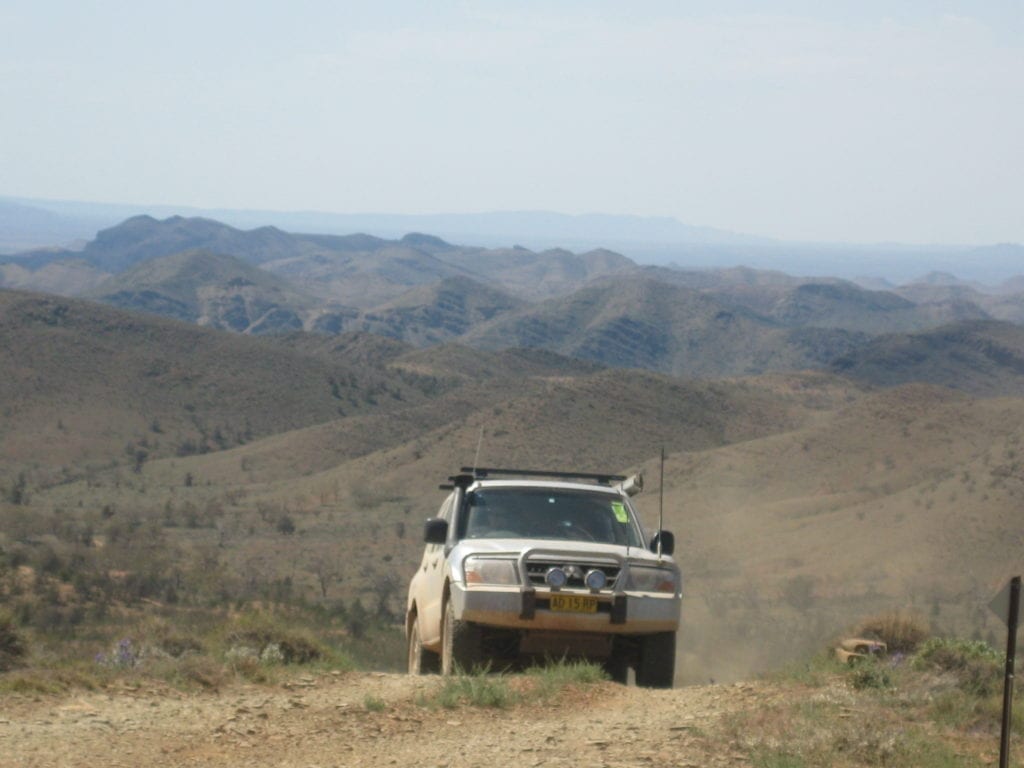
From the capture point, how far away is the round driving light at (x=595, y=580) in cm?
942

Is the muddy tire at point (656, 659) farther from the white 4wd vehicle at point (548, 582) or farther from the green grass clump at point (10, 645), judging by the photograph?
the green grass clump at point (10, 645)

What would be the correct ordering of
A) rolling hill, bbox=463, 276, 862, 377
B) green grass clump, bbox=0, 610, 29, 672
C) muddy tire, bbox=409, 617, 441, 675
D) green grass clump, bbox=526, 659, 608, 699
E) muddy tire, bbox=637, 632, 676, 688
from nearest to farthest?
green grass clump, bbox=526, 659, 608, 699
green grass clump, bbox=0, 610, 29, 672
muddy tire, bbox=637, 632, 676, 688
muddy tire, bbox=409, 617, 441, 675
rolling hill, bbox=463, 276, 862, 377

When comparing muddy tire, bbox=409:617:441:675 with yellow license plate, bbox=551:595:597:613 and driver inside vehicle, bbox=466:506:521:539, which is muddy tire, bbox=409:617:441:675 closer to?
driver inside vehicle, bbox=466:506:521:539

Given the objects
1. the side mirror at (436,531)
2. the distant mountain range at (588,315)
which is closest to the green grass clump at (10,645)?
the side mirror at (436,531)

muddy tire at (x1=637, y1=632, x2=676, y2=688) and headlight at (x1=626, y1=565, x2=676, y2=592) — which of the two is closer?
headlight at (x1=626, y1=565, x2=676, y2=592)

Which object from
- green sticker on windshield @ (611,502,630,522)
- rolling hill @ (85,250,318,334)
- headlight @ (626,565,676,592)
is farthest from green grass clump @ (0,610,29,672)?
rolling hill @ (85,250,318,334)

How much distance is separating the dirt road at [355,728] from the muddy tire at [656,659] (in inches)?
39.2

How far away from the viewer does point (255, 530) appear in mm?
39906

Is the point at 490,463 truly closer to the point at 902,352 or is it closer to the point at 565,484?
the point at 565,484

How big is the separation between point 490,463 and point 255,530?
26.9ft

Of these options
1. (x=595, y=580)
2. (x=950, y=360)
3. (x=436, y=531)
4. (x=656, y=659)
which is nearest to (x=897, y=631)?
(x=656, y=659)

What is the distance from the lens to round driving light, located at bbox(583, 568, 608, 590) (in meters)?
9.42

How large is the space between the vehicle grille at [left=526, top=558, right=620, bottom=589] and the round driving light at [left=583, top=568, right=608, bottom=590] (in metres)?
0.08

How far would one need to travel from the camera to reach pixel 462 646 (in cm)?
970
